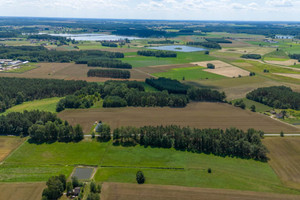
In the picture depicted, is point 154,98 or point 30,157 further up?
point 154,98

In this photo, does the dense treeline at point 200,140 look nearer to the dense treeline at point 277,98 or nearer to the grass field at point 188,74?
the dense treeline at point 277,98

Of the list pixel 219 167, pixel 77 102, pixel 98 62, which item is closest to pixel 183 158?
pixel 219 167

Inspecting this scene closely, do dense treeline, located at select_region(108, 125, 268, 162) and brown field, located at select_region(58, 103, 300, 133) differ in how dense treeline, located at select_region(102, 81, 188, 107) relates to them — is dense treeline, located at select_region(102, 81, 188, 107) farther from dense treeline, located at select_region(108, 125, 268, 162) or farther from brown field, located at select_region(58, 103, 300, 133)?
dense treeline, located at select_region(108, 125, 268, 162)

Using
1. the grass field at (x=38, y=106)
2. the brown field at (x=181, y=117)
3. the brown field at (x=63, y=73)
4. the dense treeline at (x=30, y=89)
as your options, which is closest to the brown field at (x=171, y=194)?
the brown field at (x=181, y=117)

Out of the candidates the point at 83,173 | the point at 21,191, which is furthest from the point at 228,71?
the point at 21,191

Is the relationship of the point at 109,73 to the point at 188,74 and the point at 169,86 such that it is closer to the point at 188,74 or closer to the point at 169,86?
the point at 169,86

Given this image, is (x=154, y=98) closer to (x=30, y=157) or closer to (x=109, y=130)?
(x=109, y=130)

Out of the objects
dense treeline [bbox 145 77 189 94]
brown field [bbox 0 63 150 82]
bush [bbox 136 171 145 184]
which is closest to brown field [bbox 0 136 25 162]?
bush [bbox 136 171 145 184]
